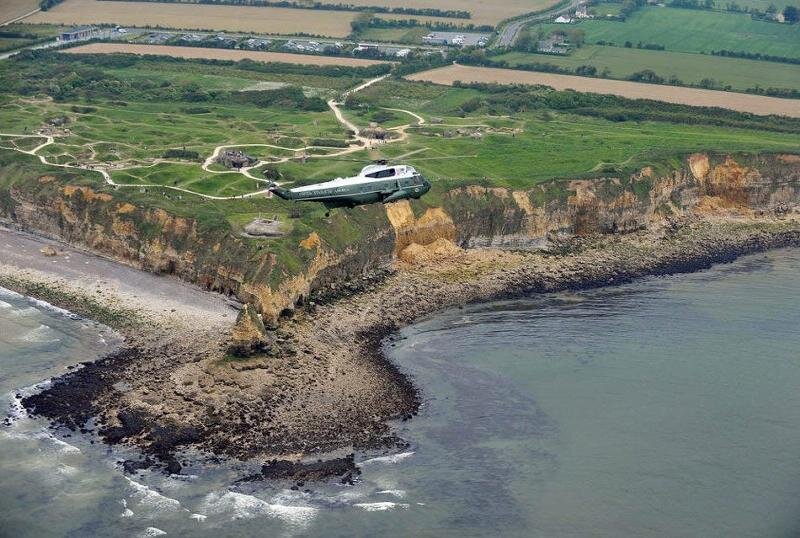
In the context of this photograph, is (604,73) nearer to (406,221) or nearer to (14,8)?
(406,221)

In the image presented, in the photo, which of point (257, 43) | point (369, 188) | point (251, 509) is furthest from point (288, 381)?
point (257, 43)

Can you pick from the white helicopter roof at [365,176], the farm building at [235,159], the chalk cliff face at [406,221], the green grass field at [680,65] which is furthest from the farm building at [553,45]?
the white helicopter roof at [365,176]

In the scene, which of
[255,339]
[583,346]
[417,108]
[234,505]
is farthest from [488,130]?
[234,505]

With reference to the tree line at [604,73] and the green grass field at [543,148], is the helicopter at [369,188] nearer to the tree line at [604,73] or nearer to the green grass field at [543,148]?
the green grass field at [543,148]

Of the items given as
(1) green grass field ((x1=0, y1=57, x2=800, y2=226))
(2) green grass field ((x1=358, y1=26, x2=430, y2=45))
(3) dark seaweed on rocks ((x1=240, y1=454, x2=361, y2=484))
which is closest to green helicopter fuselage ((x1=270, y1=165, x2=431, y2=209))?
(1) green grass field ((x1=0, y1=57, x2=800, y2=226))

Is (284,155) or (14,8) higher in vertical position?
(14,8)

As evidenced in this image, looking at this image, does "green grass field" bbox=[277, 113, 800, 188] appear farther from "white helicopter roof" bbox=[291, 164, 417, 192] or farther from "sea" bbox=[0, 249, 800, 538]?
"sea" bbox=[0, 249, 800, 538]
